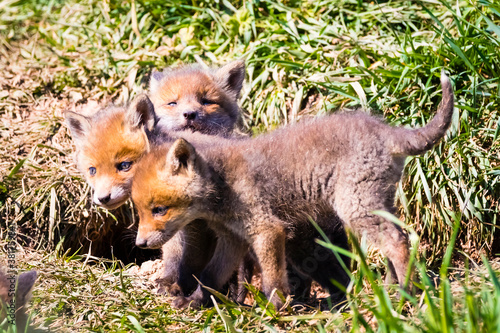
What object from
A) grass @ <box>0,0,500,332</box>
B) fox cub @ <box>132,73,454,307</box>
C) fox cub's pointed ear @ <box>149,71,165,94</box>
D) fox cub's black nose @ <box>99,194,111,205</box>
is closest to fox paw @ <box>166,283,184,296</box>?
grass @ <box>0,0,500,332</box>

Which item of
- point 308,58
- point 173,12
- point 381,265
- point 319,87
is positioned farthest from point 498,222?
point 173,12

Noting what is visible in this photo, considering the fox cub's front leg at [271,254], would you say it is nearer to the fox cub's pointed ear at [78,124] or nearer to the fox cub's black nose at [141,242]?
the fox cub's black nose at [141,242]

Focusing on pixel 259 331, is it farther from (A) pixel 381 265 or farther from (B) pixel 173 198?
(A) pixel 381 265

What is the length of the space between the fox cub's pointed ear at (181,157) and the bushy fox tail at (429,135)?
1.32 meters

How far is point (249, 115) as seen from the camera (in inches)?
244

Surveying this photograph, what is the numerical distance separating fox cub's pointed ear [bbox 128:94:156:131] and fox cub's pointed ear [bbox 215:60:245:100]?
3.78ft

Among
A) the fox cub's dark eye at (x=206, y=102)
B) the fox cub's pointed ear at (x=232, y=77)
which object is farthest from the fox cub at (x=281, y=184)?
the fox cub's pointed ear at (x=232, y=77)

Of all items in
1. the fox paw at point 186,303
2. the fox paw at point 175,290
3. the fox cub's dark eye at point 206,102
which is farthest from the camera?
the fox cub's dark eye at point 206,102

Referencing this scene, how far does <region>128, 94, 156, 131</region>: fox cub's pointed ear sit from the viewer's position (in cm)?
464

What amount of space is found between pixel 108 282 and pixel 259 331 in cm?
154

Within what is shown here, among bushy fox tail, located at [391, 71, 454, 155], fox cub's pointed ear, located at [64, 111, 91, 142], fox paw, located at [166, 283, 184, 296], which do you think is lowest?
fox paw, located at [166, 283, 184, 296]

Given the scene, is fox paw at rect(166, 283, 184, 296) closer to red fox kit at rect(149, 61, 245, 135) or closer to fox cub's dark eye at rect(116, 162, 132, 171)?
fox cub's dark eye at rect(116, 162, 132, 171)

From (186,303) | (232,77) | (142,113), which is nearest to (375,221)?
(186,303)

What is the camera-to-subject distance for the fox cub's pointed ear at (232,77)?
18.9 ft
